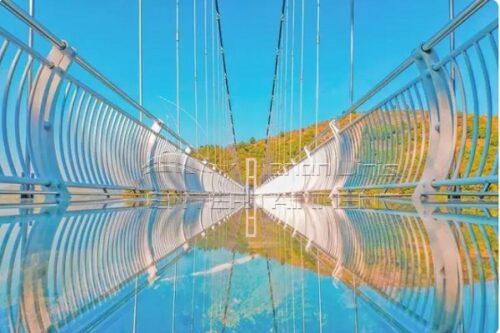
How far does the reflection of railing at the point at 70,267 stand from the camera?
65 cm

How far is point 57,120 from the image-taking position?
3021mm

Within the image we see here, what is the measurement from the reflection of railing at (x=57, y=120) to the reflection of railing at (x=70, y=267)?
0.76 meters

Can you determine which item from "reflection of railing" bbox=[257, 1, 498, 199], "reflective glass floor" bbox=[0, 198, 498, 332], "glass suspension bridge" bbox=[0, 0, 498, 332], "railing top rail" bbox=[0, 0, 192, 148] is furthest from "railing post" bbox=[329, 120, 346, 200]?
"reflective glass floor" bbox=[0, 198, 498, 332]

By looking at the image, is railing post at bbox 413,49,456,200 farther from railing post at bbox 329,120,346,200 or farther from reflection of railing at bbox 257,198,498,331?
railing post at bbox 329,120,346,200

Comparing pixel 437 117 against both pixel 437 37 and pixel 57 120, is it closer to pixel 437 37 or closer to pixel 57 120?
pixel 437 37

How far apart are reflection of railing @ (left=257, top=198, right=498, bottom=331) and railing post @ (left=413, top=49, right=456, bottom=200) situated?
892 mm

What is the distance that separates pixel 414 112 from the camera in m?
3.17

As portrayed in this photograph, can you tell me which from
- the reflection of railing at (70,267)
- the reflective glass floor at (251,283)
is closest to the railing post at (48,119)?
the reflection of railing at (70,267)

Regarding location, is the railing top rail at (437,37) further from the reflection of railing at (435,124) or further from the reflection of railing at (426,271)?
the reflection of railing at (426,271)

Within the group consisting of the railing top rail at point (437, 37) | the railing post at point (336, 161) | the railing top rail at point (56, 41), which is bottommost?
the railing post at point (336, 161)

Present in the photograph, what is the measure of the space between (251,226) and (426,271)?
145 centimetres

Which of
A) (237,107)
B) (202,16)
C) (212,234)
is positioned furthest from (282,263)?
(237,107)

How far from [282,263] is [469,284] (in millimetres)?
425

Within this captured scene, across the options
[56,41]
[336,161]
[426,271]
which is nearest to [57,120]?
[56,41]
